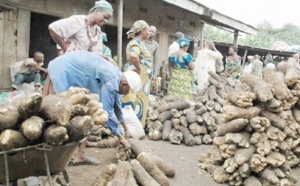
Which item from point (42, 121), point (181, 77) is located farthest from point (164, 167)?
point (181, 77)

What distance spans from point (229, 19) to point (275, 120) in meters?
9.70

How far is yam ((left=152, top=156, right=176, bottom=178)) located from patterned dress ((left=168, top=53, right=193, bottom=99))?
2.98m

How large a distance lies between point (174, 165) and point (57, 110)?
2650 mm

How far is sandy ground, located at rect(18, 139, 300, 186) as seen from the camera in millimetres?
3773

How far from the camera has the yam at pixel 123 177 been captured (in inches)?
113

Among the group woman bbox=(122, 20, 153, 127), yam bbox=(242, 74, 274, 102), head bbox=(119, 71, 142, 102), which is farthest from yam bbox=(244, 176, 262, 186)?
woman bbox=(122, 20, 153, 127)

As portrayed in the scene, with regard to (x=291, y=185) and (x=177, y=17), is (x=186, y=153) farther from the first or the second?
(x=177, y=17)

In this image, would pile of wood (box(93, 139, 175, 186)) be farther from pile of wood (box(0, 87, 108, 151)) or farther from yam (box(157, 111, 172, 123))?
yam (box(157, 111, 172, 123))

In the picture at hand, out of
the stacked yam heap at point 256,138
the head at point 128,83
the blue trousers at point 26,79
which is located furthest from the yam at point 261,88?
the blue trousers at point 26,79

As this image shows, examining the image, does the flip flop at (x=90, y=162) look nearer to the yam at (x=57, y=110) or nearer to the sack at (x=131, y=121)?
the sack at (x=131, y=121)

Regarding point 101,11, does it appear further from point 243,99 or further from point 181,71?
point 181,71

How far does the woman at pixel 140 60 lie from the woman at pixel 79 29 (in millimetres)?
1069

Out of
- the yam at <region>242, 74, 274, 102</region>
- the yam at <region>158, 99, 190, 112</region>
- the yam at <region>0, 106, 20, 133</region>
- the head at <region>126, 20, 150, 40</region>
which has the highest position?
the head at <region>126, 20, 150, 40</region>

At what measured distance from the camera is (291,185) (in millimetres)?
4082
